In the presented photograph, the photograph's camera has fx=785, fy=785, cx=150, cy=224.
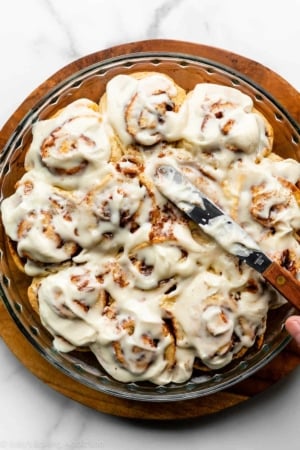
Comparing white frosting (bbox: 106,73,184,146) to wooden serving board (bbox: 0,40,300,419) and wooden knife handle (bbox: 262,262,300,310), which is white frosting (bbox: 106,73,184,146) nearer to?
wooden serving board (bbox: 0,40,300,419)

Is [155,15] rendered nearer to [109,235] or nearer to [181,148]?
[181,148]

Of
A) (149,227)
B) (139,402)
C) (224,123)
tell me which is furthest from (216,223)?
(139,402)

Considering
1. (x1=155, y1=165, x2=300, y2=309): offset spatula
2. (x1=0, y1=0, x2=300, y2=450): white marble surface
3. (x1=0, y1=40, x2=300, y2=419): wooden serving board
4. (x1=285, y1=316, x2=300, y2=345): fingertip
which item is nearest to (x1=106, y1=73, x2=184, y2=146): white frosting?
(x1=155, y1=165, x2=300, y2=309): offset spatula

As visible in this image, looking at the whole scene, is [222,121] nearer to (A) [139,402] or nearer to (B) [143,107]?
(B) [143,107]

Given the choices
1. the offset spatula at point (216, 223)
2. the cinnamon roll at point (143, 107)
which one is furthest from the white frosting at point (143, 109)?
the offset spatula at point (216, 223)

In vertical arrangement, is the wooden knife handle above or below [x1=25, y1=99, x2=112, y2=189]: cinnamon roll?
below

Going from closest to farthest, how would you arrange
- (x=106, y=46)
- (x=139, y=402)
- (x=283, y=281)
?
(x=283, y=281)
(x=139, y=402)
(x=106, y=46)

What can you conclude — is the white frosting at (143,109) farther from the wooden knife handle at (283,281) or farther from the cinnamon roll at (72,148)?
the wooden knife handle at (283,281)
